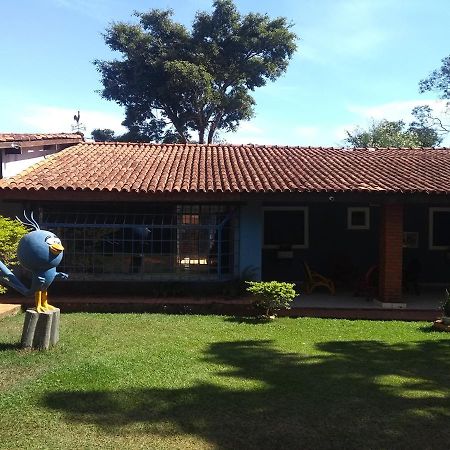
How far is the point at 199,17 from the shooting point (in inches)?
1115

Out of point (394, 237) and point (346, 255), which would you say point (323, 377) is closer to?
point (394, 237)

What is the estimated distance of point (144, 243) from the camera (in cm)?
1072

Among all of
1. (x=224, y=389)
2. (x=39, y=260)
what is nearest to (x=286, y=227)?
(x=39, y=260)

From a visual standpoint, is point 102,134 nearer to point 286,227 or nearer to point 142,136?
point 142,136

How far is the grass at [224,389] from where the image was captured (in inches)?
164

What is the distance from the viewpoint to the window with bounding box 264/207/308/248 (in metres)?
13.2

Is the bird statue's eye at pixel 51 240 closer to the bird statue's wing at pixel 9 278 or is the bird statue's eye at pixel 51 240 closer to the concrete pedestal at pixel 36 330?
the bird statue's wing at pixel 9 278

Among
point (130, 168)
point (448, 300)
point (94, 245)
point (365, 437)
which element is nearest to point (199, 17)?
point (130, 168)

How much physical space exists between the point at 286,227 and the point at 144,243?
164 inches

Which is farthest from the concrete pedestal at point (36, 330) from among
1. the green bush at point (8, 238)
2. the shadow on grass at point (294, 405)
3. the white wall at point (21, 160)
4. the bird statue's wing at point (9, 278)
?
the white wall at point (21, 160)

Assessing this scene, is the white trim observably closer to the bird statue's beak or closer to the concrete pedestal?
the bird statue's beak

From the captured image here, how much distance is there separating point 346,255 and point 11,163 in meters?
8.37

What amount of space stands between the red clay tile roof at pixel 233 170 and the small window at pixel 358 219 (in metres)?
1.27

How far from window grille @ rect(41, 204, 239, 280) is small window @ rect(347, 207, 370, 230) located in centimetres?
406
